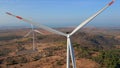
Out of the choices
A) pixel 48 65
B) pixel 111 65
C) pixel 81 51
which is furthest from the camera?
pixel 81 51

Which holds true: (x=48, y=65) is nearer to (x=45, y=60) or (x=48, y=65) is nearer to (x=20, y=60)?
(x=45, y=60)

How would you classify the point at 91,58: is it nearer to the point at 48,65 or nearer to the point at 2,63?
the point at 48,65

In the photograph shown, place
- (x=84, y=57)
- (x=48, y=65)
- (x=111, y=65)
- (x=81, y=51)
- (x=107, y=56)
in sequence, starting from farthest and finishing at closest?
(x=81, y=51), (x=84, y=57), (x=107, y=56), (x=48, y=65), (x=111, y=65)

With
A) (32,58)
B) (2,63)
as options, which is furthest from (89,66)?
(2,63)

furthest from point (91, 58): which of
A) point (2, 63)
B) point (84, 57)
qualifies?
point (2, 63)

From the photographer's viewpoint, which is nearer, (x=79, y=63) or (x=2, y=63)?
(x=79, y=63)

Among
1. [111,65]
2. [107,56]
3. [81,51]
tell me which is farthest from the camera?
[81,51]

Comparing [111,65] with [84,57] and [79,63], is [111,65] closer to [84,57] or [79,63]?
[79,63]

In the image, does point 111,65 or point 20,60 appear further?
point 20,60

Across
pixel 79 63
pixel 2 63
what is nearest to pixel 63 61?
pixel 79 63
